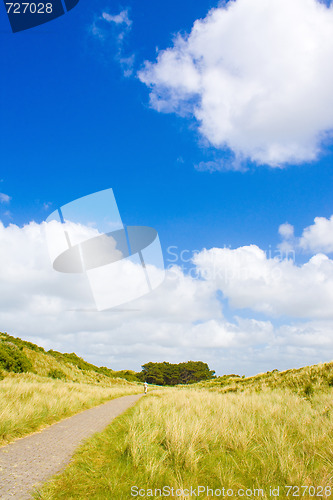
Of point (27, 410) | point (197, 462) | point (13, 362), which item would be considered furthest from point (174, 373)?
point (197, 462)

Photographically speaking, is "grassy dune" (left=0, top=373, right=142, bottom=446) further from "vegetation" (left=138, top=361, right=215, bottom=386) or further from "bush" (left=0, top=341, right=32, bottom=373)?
"vegetation" (left=138, top=361, right=215, bottom=386)

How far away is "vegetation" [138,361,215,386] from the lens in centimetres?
7975

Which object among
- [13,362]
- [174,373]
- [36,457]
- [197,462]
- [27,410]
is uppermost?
[13,362]

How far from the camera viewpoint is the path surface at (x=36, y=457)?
4172mm

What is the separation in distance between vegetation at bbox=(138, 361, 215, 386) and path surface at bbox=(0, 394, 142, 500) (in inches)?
3027

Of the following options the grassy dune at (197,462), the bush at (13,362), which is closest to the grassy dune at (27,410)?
the grassy dune at (197,462)

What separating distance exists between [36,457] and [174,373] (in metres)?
84.1

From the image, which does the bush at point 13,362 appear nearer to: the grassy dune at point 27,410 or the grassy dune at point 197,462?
the grassy dune at point 27,410

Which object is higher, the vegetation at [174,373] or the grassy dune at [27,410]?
the grassy dune at [27,410]

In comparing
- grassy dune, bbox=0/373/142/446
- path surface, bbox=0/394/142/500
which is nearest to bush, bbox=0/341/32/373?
grassy dune, bbox=0/373/142/446

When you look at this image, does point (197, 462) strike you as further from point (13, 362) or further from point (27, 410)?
point (13, 362)

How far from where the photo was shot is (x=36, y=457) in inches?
213

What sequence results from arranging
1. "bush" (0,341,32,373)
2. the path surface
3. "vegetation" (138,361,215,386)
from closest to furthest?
the path surface
"bush" (0,341,32,373)
"vegetation" (138,361,215,386)

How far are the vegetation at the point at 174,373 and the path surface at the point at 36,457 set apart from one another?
7688 centimetres
